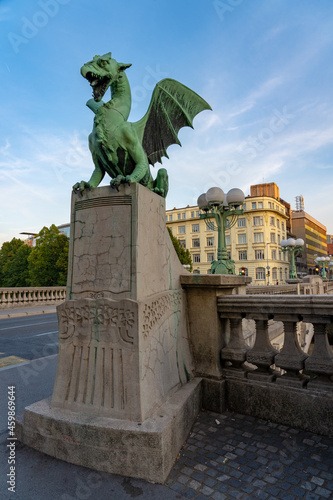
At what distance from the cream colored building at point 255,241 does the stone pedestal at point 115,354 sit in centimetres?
4487

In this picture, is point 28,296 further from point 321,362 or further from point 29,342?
point 321,362

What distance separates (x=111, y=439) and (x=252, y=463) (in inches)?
41.1

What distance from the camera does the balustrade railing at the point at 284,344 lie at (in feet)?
8.52

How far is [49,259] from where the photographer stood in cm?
3231

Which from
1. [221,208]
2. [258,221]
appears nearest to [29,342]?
[221,208]

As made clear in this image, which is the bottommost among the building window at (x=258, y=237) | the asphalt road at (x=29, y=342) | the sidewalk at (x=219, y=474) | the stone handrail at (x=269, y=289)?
the asphalt road at (x=29, y=342)

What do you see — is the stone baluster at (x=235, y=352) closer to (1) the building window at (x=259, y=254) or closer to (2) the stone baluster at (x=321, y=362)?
(2) the stone baluster at (x=321, y=362)

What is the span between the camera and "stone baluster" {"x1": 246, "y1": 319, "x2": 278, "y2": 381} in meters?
2.88

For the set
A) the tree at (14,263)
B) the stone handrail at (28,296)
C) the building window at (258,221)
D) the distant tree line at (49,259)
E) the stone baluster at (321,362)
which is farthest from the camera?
the building window at (258,221)

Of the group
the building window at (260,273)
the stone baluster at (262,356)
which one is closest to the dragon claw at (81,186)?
the stone baluster at (262,356)

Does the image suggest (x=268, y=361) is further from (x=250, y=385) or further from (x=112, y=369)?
(x=112, y=369)

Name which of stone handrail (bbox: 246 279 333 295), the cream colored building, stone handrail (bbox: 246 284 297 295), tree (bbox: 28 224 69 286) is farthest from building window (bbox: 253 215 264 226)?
stone handrail (bbox: 246 284 297 295)

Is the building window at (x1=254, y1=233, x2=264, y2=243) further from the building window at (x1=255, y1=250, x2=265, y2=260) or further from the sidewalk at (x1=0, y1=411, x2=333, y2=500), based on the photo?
the sidewalk at (x1=0, y1=411, x2=333, y2=500)

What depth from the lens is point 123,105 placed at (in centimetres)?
315
